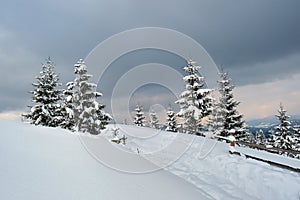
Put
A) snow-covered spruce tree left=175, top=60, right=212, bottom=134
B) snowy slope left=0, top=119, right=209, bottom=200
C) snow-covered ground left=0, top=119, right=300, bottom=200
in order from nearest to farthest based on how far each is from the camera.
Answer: snowy slope left=0, top=119, right=209, bottom=200 < snow-covered ground left=0, top=119, right=300, bottom=200 < snow-covered spruce tree left=175, top=60, right=212, bottom=134

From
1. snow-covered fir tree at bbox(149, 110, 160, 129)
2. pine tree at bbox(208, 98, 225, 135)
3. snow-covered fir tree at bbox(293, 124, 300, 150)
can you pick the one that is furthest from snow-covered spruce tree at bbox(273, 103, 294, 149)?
snow-covered fir tree at bbox(149, 110, 160, 129)

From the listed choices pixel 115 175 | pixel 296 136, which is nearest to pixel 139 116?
pixel 296 136

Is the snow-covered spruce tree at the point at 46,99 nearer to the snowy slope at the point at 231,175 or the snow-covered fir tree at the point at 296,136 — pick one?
the snowy slope at the point at 231,175

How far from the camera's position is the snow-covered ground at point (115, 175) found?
508 centimetres

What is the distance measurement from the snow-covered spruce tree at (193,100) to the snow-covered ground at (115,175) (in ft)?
46.3

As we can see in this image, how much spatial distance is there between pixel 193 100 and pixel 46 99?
1769cm

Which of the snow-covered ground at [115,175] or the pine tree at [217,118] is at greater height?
the pine tree at [217,118]

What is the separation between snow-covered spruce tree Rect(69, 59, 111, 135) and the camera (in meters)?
25.7

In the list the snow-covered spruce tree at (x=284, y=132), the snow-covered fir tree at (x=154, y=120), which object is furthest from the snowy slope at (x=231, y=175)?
the snow-covered fir tree at (x=154, y=120)

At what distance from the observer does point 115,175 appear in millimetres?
7113

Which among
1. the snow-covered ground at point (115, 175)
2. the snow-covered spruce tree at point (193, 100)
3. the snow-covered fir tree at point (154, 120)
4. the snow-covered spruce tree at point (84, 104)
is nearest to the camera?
the snow-covered ground at point (115, 175)

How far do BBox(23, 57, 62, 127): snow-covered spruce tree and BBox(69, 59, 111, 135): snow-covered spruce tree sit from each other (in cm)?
481

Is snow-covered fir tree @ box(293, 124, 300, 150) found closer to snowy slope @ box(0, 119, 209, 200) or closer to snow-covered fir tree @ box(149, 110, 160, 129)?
snow-covered fir tree @ box(149, 110, 160, 129)

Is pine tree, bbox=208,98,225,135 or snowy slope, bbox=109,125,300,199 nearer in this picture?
snowy slope, bbox=109,125,300,199
